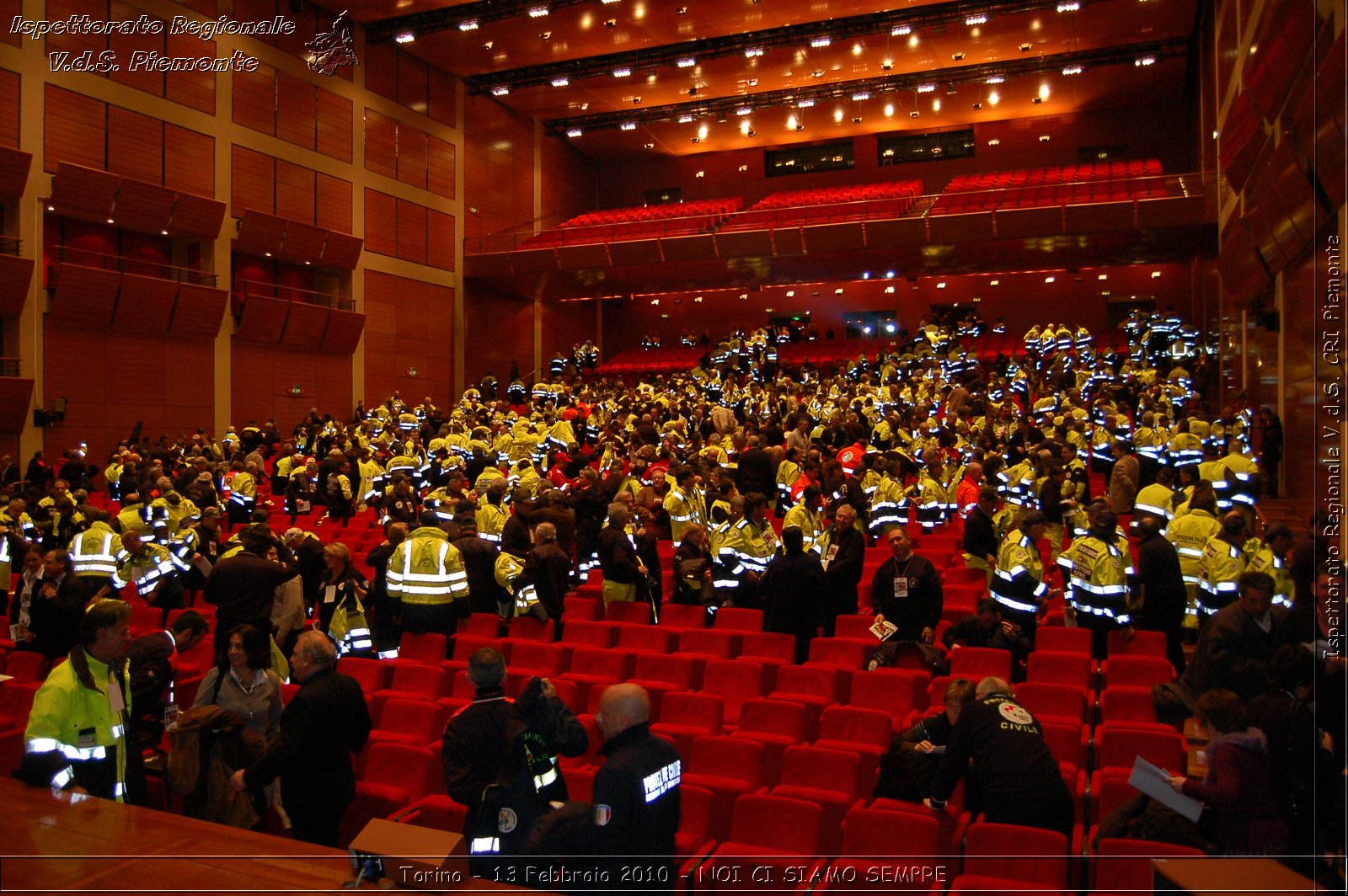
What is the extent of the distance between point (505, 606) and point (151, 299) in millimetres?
13622

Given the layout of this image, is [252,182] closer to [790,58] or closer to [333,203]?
[333,203]

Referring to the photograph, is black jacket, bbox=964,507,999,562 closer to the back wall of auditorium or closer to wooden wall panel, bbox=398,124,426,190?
the back wall of auditorium

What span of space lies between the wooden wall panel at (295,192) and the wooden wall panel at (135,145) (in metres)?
2.66

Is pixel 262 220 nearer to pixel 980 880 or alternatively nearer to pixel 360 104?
pixel 360 104

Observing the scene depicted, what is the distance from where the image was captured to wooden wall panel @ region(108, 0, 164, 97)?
56.4ft

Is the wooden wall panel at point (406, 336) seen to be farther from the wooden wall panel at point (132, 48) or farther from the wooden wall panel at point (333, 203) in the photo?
the wooden wall panel at point (132, 48)

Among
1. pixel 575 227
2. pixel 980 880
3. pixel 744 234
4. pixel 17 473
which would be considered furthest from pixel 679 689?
pixel 575 227

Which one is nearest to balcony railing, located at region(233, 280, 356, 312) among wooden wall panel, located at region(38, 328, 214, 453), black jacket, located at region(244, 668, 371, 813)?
wooden wall panel, located at region(38, 328, 214, 453)

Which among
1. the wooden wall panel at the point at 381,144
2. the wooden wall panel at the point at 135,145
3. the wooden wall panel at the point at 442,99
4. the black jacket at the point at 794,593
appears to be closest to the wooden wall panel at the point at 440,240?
the wooden wall panel at the point at 381,144

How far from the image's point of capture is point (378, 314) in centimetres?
2336

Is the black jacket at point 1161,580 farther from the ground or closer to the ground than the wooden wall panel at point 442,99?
closer to the ground

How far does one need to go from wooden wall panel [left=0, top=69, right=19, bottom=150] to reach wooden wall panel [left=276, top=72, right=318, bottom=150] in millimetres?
5207

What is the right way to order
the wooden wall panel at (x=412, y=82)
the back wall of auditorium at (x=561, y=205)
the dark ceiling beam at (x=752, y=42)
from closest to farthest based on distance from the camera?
1. the back wall of auditorium at (x=561, y=205)
2. the dark ceiling beam at (x=752, y=42)
3. the wooden wall panel at (x=412, y=82)

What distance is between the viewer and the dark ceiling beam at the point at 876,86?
23250mm
